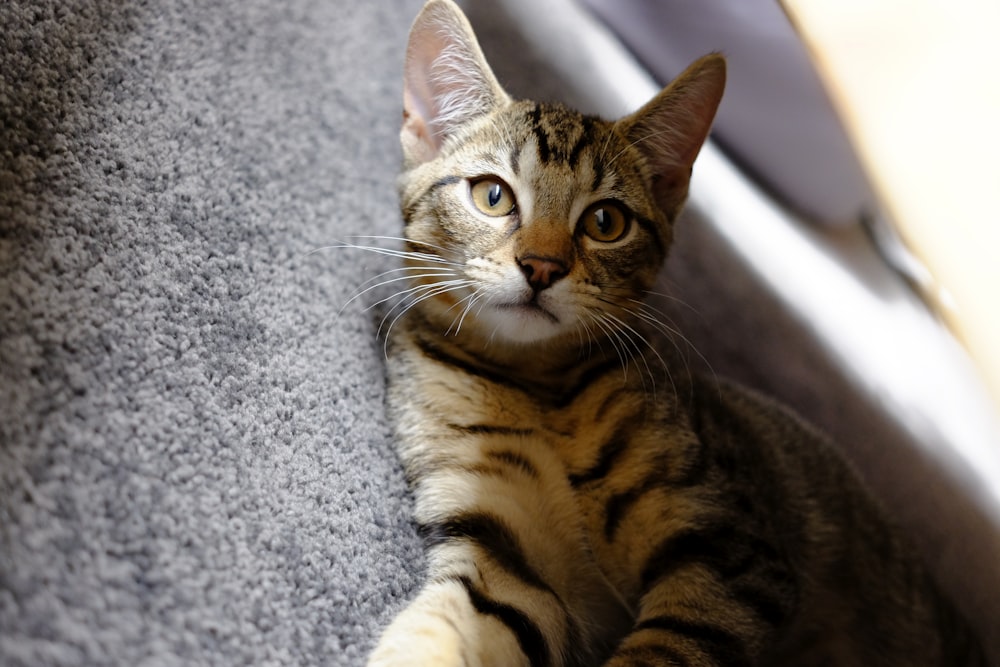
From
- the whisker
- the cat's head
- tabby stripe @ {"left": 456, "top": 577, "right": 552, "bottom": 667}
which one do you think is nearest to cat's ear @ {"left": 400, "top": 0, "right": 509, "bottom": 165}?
the cat's head

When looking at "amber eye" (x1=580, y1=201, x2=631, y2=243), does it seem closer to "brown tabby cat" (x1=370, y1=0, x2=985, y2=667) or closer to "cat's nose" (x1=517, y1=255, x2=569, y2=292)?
"brown tabby cat" (x1=370, y1=0, x2=985, y2=667)

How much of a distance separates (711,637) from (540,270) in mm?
565

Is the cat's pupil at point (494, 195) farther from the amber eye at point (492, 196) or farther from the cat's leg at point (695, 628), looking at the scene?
the cat's leg at point (695, 628)

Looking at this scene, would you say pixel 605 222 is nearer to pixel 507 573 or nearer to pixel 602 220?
pixel 602 220

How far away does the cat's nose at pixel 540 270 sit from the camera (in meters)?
1.08

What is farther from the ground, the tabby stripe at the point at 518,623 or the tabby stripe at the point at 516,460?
the tabby stripe at the point at 516,460

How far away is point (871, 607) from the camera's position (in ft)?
4.66

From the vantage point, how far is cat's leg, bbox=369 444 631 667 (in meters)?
1.06

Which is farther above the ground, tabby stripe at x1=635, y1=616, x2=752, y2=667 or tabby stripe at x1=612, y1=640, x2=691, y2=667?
tabby stripe at x1=635, y1=616, x2=752, y2=667

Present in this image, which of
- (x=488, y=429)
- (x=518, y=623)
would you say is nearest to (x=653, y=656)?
(x=518, y=623)

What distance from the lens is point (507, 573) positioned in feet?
3.73

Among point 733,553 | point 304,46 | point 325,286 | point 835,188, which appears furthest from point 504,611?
point 835,188

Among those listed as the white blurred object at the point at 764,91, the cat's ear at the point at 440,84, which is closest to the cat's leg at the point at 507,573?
the cat's ear at the point at 440,84

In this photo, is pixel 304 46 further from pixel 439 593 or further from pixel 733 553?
pixel 733 553
